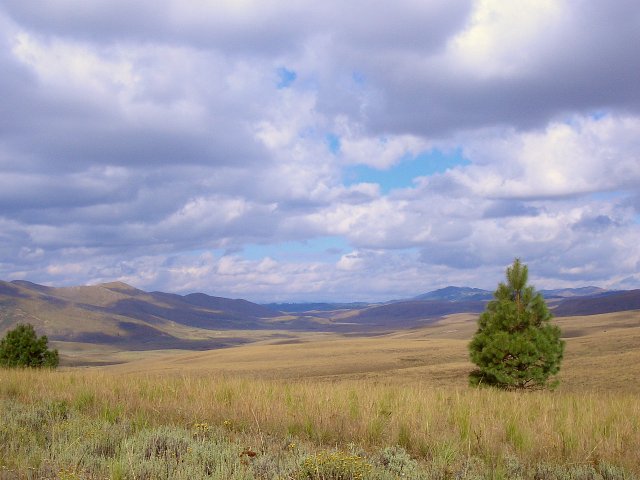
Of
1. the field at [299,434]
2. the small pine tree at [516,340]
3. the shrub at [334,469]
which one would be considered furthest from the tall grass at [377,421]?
the small pine tree at [516,340]

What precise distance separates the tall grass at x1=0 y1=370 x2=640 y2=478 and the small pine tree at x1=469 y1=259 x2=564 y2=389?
6.00 m

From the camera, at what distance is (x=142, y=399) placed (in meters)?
9.54

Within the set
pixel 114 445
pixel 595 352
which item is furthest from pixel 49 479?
pixel 595 352

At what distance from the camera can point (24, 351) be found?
27969 millimetres

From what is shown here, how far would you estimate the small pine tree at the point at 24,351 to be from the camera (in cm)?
2762

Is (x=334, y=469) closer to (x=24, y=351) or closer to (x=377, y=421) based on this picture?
(x=377, y=421)

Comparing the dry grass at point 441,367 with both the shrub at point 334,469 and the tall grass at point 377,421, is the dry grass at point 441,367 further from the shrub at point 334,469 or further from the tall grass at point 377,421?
the shrub at point 334,469

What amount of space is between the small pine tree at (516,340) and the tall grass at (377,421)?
6001 mm

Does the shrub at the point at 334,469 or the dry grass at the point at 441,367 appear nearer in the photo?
the shrub at the point at 334,469

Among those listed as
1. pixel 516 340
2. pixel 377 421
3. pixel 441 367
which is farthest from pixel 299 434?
pixel 441 367

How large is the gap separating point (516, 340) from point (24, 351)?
23.7 metres

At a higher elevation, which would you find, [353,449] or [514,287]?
[514,287]

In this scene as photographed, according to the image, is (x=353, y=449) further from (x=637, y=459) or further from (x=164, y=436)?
(x=637, y=459)

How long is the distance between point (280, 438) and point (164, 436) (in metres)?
1.42
